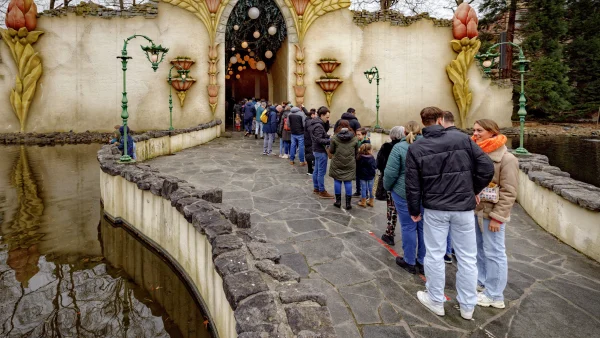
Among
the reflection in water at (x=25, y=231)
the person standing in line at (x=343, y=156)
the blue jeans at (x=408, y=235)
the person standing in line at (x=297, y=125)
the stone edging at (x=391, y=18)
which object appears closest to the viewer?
the blue jeans at (x=408, y=235)

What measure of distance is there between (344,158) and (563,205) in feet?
10.1

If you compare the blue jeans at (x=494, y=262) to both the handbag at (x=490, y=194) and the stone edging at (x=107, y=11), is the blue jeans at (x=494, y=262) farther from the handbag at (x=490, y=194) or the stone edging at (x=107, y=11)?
the stone edging at (x=107, y=11)

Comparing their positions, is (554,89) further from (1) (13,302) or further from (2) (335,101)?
(1) (13,302)

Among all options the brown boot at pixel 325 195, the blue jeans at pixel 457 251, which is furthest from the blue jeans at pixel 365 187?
the blue jeans at pixel 457 251

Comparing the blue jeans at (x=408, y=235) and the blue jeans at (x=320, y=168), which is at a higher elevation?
the blue jeans at (x=320, y=168)

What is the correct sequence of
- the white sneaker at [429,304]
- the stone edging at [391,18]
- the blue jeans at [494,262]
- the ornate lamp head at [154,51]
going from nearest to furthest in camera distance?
1. the white sneaker at [429,304]
2. the blue jeans at [494,262]
3. the ornate lamp head at [154,51]
4. the stone edging at [391,18]

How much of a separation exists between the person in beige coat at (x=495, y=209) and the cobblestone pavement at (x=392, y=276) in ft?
0.68

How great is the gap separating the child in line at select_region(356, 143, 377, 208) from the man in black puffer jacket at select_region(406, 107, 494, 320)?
9.22ft

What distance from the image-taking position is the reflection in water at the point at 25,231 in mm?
5086

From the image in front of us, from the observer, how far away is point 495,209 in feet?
11.1

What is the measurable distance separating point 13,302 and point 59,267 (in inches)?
35.4

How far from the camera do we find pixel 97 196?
825cm

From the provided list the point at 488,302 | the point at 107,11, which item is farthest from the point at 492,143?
the point at 107,11

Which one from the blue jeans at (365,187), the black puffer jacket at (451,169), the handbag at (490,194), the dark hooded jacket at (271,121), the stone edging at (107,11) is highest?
the stone edging at (107,11)
